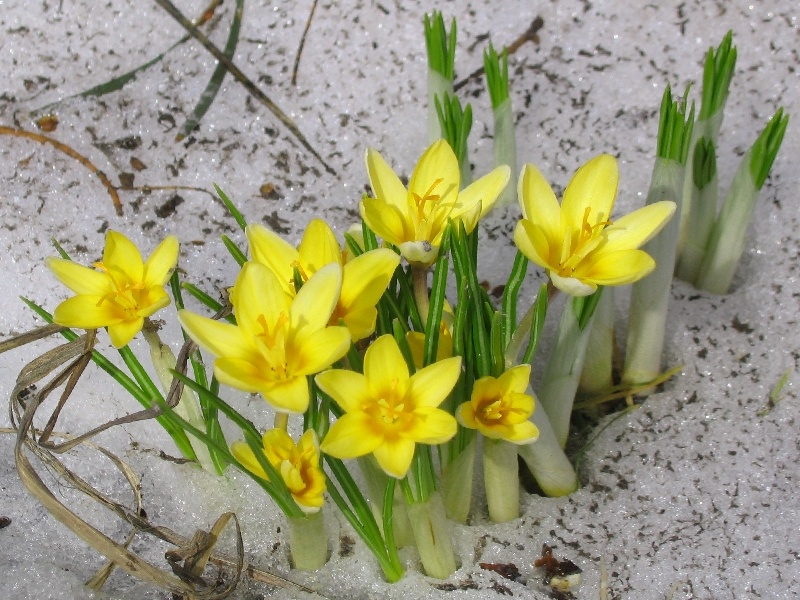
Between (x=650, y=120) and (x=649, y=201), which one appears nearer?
(x=649, y=201)

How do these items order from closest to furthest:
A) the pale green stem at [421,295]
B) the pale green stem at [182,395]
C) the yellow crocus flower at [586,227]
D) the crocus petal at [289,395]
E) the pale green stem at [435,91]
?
the crocus petal at [289,395] → the yellow crocus flower at [586,227] → the pale green stem at [421,295] → the pale green stem at [182,395] → the pale green stem at [435,91]

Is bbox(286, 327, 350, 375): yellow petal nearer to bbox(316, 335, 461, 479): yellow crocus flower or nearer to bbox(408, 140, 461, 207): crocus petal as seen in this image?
bbox(316, 335, 461, 479): yellow crocus flower

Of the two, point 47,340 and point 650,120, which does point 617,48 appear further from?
point 47,340

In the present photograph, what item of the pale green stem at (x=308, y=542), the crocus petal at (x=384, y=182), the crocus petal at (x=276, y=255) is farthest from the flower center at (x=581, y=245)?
the pale green stem at (x=308, y=542)

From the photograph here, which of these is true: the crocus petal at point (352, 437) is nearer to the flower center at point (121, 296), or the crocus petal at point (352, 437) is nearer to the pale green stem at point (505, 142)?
the flower center at point (121, 296)

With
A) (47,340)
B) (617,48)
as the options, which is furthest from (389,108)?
(47,340)

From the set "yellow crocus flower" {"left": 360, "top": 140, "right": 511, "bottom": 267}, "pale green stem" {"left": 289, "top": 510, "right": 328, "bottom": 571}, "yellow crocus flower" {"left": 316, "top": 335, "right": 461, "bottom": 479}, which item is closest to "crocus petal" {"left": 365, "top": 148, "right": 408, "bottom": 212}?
"yellow crocus flower" {"left": 360, "top": 140, "right": 511, "bottom": 267}
